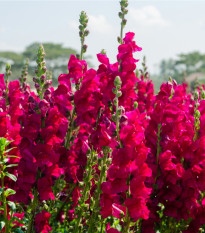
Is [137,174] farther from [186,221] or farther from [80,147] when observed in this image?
[186,221]

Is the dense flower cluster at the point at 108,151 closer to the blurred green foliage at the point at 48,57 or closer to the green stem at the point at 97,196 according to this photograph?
the green stem at the point at 97,196

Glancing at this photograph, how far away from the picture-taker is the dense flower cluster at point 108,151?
7.25 feet

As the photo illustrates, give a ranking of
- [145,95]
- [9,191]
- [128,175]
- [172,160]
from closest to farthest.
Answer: [128,175] < [9,191] < [172,160] < [145,95]

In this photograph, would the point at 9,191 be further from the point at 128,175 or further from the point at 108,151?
the point at 128,175

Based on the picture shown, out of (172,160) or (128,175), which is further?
(172,160)

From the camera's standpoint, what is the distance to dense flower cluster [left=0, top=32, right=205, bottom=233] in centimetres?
221

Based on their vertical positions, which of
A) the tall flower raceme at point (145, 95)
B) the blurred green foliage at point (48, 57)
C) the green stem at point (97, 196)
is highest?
the blurred green foliage at point (48, 57)

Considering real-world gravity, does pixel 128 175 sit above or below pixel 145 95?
below

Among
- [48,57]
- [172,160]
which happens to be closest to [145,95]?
[172,160]

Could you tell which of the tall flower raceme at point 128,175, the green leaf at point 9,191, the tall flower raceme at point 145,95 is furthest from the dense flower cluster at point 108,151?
the tall flower raceme at point 145,95

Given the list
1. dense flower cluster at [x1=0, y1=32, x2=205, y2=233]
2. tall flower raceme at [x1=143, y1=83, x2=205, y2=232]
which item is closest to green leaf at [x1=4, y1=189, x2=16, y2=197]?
dense flower cluster at [x1=0, y1=32, x2=205, y2=233]

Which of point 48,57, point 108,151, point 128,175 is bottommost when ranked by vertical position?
point 128,175

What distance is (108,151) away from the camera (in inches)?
96.5

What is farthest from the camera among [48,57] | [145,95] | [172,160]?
[48,57]
